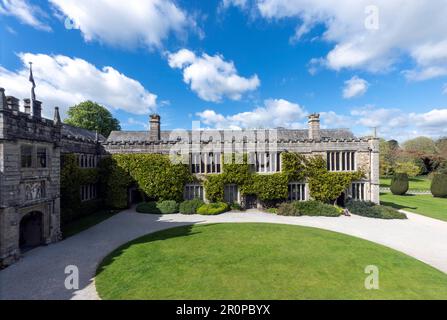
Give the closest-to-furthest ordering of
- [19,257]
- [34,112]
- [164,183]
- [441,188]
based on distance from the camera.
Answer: [19,257] < [34,112] < [164,183] < [441,188]

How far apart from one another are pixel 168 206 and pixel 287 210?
1226 centimetres

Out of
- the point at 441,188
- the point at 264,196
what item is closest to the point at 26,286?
the point at 264,196

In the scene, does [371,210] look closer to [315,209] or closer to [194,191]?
[315,209]

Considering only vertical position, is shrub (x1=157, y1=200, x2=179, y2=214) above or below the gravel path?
above

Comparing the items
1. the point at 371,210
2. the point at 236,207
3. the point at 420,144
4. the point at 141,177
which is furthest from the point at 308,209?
the point at 420,144

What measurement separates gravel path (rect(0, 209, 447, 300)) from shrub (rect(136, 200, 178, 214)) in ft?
3.44

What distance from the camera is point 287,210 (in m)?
20.0

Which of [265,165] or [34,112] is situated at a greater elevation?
[34,112]

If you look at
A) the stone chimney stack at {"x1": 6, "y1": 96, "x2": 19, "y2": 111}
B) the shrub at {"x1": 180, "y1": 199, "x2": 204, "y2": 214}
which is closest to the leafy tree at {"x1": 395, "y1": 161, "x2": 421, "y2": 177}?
the shrub at {"x1": 180, "y1": 199, "x2": 204, "y2": 214}

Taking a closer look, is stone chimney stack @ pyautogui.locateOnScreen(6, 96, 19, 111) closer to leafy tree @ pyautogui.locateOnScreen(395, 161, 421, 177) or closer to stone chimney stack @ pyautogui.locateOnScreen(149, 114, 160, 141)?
stone chimney stack @ pyautogui.locateOnScreen(149, 114, 160, 141)

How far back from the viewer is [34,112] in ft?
40.0

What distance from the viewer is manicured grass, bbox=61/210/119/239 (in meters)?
14.9

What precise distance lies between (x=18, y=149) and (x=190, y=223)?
12.0 metres

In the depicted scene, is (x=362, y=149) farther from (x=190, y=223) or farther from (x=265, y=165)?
(x=190, y=223)
